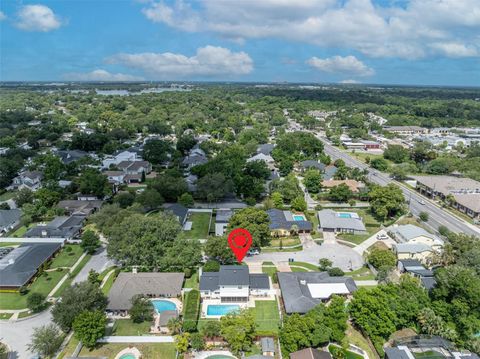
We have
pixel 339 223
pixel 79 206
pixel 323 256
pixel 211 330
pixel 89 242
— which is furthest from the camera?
pixel 79 206

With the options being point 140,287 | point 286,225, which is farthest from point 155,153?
point 140,287

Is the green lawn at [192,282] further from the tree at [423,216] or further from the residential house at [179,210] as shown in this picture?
the tree at [423,216]

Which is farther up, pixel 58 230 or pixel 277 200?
pixel 277 200

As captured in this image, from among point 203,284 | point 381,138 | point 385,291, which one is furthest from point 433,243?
point 381,138

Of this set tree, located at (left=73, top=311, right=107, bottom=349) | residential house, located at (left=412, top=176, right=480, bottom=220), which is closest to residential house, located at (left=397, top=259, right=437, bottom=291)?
residential house, located at (left=412, top=176, right=480, bottom=220)

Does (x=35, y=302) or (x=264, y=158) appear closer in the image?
(x=35, y=302)

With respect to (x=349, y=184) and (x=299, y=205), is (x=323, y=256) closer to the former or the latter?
(x=299, y=205)
